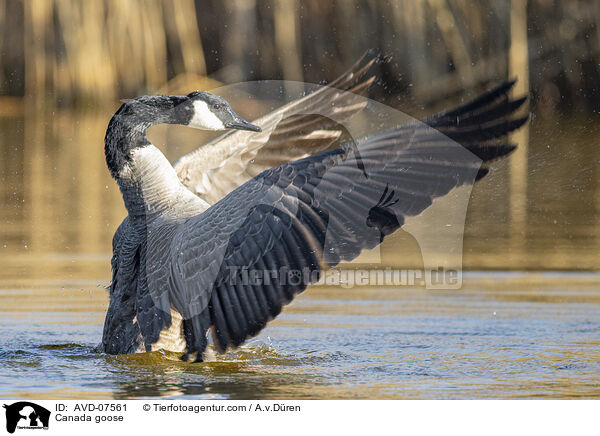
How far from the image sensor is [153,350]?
18.3ft

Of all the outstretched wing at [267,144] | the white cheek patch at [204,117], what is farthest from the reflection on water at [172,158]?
the white cheek patch at [204,117]

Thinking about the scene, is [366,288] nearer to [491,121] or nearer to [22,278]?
[22,278]

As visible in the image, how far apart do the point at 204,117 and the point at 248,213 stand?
1238 mm

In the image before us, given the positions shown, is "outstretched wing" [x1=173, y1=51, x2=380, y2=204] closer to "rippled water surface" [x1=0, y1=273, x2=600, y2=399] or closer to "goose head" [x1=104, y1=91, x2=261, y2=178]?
"goose head" [x1=104, y1=91, x2=261, y2=178]

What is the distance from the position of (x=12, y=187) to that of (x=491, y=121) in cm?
874

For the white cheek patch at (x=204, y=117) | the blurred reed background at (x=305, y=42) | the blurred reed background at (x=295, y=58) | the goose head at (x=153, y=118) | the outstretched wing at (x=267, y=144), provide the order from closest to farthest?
the goose head at (x=153, y=118) < the white cheek patch at (x=204, y=117) < the outstretched wing at (x=267, y=144) < the blurred reed background at (x=295, y=58) < the blurred reed background at (x=305, y=42)

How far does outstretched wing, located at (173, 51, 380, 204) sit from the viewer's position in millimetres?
6559

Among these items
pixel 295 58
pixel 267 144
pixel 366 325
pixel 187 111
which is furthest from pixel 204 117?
pixel 295 58

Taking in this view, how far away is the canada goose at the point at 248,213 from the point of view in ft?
14.9

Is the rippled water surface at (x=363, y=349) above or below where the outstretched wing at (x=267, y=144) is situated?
below
